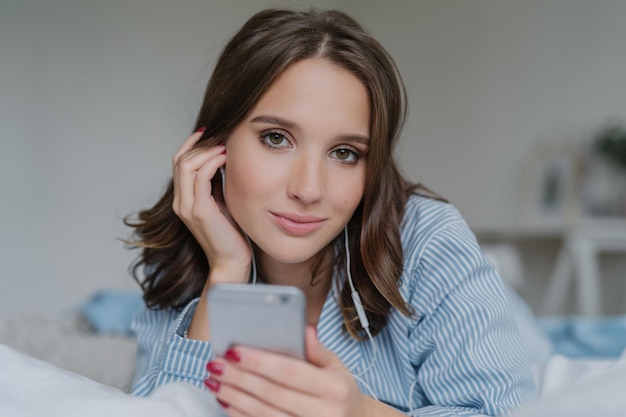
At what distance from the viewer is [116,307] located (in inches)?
77.5

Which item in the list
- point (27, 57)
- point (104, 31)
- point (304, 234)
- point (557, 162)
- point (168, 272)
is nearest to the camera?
point (304, 234)

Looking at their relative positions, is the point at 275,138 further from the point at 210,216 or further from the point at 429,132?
the point at 429,132

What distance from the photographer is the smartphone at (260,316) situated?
0.55 metres

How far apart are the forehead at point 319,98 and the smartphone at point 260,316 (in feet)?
1.16

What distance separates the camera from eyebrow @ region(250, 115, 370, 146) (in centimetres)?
88

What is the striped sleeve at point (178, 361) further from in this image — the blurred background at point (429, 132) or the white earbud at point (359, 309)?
the blurred background at point (429, 132)

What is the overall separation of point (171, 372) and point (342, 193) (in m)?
0.34

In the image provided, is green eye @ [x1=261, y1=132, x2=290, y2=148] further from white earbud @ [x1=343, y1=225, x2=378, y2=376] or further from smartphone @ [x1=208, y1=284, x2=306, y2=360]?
smartphone @ [x1=208, y1=284, x2=306, y2=360]

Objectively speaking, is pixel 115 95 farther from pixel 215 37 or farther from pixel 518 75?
pixel 518 75

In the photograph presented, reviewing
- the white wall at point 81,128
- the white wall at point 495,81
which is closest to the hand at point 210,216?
the white wall at point 81,128

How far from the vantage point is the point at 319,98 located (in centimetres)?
88

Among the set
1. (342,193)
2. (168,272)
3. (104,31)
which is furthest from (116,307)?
(104,31)

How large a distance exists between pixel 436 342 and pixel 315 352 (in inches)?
14.5

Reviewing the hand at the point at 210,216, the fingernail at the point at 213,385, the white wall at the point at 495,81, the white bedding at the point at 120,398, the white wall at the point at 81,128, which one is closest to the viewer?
the white bedding at the point at 120,398
